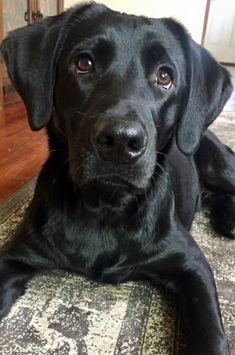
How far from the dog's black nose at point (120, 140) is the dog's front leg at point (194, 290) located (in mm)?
362

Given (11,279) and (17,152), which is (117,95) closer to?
(11,279)

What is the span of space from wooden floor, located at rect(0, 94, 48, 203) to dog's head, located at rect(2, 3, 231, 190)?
2.43 ft

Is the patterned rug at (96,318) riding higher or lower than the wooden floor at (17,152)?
higher

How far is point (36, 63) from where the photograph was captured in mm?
1086

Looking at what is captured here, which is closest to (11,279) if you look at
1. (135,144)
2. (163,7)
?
(135,144)

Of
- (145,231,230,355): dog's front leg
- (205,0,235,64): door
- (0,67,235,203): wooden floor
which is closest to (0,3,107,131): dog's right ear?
(145,231,230,355): dog's front leg

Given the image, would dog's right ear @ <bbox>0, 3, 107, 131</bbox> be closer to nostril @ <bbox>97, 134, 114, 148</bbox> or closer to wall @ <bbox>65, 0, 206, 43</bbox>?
nostril @ <bbox>97, 134, 114, 148</bbox>

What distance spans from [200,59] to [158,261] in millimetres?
528

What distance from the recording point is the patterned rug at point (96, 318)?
3.31 feet

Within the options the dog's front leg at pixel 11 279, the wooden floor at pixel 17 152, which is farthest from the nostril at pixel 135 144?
the wooden floor at pixel 17 152

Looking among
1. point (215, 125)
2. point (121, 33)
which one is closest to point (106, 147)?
point (121, 33)

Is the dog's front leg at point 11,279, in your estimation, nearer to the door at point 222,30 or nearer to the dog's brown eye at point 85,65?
the dog's brown eye at point 85,65

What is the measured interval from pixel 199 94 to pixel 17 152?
4.42 ft

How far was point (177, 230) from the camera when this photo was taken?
121 cm
